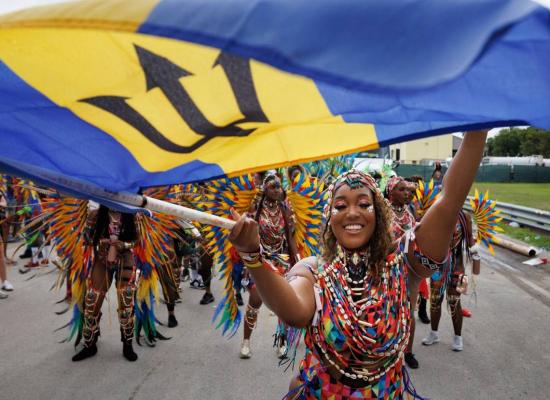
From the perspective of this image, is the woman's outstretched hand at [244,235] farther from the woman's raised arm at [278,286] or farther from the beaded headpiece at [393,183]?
the beaded headpiece at [393,183]

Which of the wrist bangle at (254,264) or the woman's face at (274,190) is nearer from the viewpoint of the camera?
the wrist bangle at (254,264)

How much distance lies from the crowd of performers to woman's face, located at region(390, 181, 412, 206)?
0.02 m

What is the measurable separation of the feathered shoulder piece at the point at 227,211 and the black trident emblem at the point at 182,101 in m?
3.11

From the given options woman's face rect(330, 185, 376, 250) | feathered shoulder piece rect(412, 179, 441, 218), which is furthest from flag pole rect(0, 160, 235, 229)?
feathered shoulder piece rect(412, 179, 441, 218)

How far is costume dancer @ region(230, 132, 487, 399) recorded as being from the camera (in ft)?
5.84

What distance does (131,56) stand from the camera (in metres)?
1.28

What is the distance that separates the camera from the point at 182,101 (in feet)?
4.70

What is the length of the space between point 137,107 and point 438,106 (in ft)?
3.34

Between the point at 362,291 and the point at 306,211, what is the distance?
311 cm

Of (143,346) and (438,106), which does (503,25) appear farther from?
(143,346)

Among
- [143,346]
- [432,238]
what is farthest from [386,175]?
[432,238]

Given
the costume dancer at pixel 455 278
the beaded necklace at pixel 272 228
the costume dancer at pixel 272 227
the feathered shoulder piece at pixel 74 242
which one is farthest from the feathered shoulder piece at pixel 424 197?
the feathered shoulder piece at pixel 74 242

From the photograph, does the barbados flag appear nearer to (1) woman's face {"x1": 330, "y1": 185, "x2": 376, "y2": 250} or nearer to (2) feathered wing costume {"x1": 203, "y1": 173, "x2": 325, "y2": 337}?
(1) woman's face {"x1": 330, "y1": 185, "x2": 376, "y2": 250}

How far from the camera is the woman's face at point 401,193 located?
173 inches
